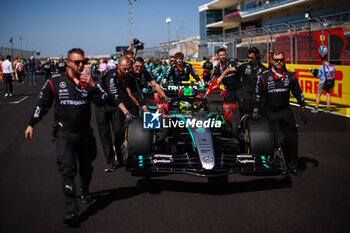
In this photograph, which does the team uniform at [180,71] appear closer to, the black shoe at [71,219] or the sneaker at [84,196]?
the sneaker at [84,196]

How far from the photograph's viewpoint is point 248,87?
7.50m

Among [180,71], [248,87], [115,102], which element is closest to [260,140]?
[248,87]

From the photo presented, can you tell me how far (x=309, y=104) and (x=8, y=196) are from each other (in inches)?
469

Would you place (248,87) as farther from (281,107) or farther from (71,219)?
(71,219)

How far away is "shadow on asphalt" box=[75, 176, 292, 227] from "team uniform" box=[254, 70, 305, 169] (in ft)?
1.60

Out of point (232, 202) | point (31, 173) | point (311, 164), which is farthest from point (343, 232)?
point (31, 173)

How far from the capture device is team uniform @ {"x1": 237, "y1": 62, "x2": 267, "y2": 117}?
740cm

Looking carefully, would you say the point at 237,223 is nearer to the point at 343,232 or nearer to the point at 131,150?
the point at 343,232

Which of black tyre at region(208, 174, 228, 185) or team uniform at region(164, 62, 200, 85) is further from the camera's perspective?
team uniform at region(164, 62, 200, 85)

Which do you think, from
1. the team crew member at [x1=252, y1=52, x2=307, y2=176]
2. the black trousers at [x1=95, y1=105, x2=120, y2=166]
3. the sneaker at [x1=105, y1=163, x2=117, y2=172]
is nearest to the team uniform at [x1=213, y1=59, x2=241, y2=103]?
the team crew member at [x1=252, y1=52, x2=307, y2=176]

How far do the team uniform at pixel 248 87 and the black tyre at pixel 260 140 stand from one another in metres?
1.59

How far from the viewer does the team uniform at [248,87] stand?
291 inches

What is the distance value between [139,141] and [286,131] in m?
2.27

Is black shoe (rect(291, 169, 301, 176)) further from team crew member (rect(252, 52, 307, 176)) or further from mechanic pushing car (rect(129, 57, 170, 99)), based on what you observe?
mechanic pushing car (rect(129, 57, 170, 99))
